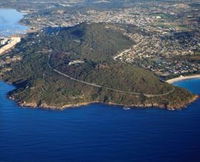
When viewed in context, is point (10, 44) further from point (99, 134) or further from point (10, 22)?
point (99, 134)

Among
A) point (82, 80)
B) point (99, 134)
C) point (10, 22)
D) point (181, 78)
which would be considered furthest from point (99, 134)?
point (10, 22)

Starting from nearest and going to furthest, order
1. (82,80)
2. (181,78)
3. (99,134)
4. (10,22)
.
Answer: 1. (99,134)
2. (82,80)
3. (181,78)
4. (10,22)

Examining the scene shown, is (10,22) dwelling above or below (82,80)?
below

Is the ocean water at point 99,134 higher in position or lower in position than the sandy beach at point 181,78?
higher

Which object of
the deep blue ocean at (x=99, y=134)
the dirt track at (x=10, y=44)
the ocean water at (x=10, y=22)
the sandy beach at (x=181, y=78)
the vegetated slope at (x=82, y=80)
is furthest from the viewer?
the ocean water at (x=10, y=22)

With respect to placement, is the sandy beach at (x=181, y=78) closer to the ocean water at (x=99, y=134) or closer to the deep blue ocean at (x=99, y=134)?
the deep blue ocean at (x=99, y=134)

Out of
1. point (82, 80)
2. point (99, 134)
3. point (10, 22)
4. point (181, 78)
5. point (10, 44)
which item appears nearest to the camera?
point (99, 134)

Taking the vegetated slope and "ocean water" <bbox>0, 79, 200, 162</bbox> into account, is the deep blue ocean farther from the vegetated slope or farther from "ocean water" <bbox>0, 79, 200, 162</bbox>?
the vegetated slope

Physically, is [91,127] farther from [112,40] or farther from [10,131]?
[112,40]

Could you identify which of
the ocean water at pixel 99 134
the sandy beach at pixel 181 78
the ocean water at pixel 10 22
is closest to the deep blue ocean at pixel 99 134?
the ocean water at pixel 99 134

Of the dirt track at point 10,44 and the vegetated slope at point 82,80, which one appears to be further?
the dirt track at point 10,44
